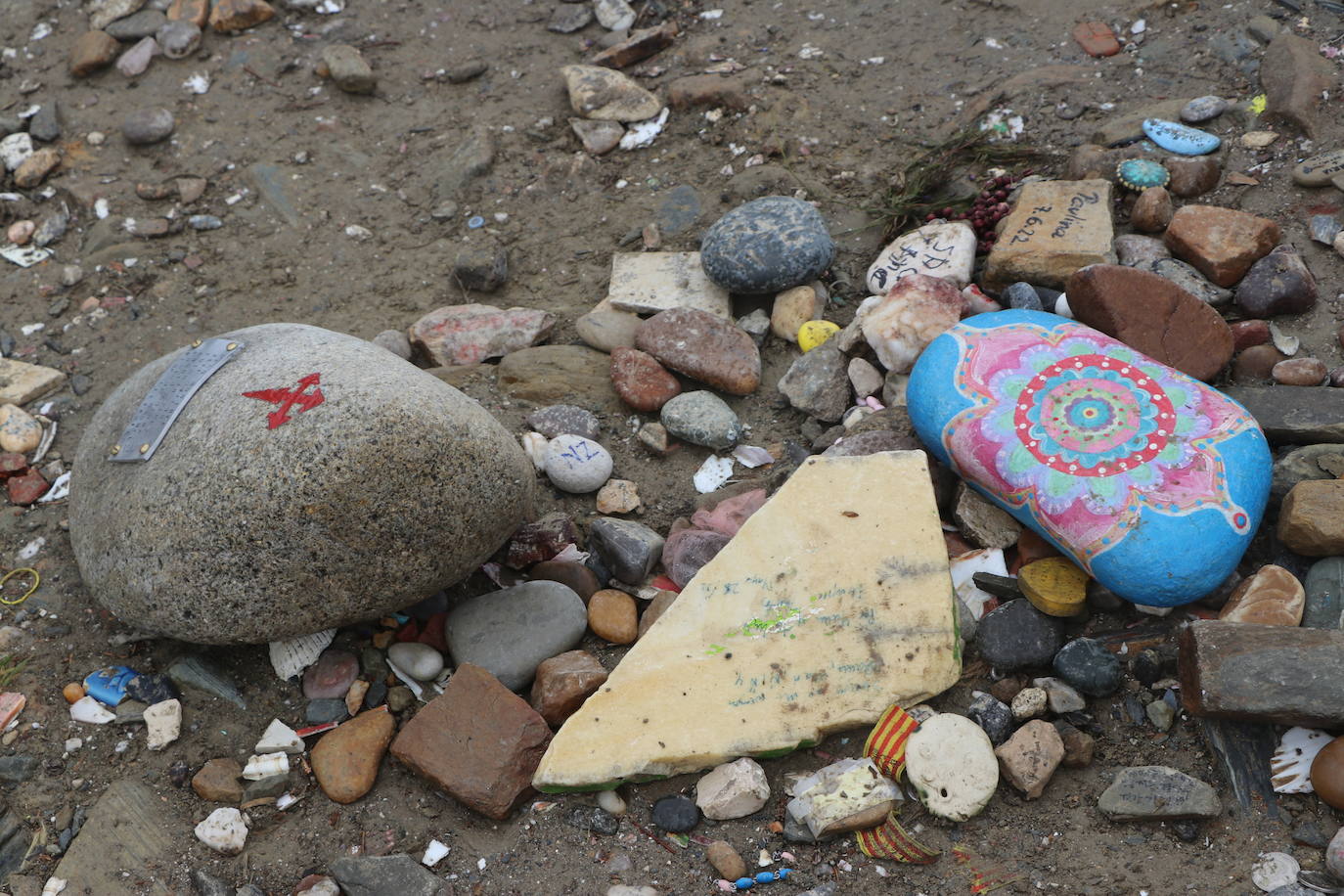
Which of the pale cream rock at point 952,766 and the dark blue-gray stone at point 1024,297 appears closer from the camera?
the pale cream rock at point 952,766

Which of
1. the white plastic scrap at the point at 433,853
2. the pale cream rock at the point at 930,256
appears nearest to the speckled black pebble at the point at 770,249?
the pale cream rock at the point at 930,256

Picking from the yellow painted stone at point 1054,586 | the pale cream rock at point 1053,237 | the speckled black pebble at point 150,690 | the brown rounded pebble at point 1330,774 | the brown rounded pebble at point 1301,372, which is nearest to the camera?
the brown rounded pebble at point 1330,774

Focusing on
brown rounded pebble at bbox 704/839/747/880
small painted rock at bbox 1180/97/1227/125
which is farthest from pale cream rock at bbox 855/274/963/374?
brown rounded pebble at bbox 704/839/747/880

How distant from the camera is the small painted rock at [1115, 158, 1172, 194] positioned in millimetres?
3768

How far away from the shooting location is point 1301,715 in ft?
7.51

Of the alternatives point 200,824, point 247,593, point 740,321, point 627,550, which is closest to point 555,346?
point 740,321

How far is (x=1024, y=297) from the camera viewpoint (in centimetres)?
349

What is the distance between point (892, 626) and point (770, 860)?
68 centimetres

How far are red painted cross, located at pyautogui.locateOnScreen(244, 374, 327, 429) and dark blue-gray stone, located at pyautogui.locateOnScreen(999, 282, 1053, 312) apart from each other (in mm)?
2274

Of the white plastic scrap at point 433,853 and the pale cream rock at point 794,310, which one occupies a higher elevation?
the pale cream rock at point 794,310

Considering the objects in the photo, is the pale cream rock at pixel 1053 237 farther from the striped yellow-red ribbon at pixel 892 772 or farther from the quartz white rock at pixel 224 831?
the quartz white rock at pixel 224 831

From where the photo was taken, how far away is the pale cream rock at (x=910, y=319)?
3.39 m

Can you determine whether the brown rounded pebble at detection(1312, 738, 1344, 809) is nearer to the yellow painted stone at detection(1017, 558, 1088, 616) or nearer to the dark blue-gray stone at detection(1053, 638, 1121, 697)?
the dark blue-gray stone at detection(1053, 638, 1121, 697)

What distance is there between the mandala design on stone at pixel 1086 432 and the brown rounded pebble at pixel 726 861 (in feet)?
3.92
